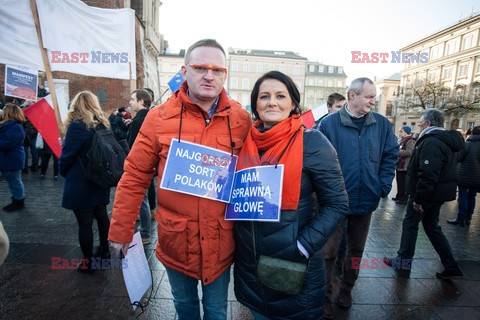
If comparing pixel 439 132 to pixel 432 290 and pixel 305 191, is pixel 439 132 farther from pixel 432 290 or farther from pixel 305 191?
pixel 305 191

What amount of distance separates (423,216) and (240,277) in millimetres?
2865

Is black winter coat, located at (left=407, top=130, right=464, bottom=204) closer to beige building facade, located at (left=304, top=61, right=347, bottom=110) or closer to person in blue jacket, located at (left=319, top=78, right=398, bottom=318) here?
person in blue jacket, located at (left=319, top=78, right=398, bottom=318)

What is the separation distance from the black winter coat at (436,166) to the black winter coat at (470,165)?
2.91 meters

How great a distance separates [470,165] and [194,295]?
6.36m

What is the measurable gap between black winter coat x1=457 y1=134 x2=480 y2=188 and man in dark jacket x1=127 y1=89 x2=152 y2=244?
6085mm

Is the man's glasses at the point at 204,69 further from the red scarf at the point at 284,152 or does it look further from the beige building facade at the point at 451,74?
the beige building facade at the point at 451,74

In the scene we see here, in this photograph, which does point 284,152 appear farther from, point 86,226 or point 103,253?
point 103,253

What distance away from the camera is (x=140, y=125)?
422 cm

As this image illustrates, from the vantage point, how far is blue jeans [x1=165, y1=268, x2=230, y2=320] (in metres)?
1.84

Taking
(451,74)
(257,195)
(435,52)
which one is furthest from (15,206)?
(435,52)

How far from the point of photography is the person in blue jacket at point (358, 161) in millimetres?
2744

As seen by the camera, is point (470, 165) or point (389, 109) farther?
point (389, 109)

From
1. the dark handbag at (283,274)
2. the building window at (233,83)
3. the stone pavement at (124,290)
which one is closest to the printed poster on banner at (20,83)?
the stone pavement at (124,290)

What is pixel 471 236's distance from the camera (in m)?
5.00
